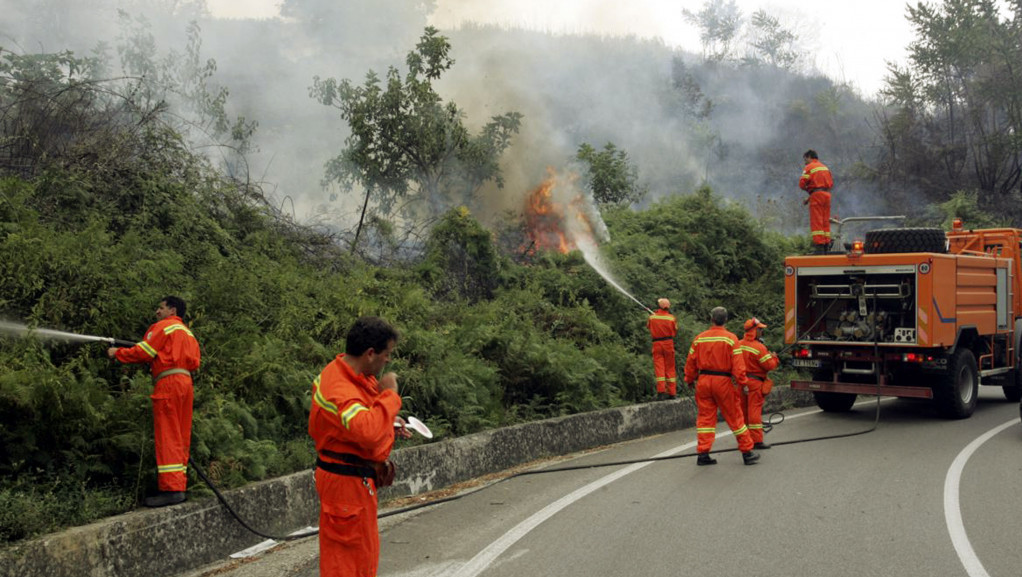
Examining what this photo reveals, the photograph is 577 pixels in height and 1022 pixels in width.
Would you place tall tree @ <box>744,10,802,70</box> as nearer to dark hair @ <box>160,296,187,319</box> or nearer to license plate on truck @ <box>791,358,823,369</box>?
license plate on truck @ <box>791,358,823,369</box>

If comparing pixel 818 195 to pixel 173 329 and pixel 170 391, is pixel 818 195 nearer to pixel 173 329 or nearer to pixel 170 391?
pixel 173 329

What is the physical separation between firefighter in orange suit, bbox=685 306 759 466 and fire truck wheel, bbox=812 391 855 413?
15.9 ft

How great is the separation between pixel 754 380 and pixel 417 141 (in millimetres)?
8163

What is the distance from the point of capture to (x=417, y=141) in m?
16.2

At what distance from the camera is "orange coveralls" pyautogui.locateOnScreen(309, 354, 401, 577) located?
4.20 metres

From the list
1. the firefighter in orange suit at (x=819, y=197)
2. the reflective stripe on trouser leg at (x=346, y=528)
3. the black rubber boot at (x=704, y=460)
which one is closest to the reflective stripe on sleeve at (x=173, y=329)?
the reflective stripe on trouser leg at (x=346, y=528)

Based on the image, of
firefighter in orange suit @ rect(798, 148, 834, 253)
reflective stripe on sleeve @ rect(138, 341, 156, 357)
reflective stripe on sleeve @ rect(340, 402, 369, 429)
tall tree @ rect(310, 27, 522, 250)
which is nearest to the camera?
reflective stripe on sleeve @ rect(340, 402, 369, 429)

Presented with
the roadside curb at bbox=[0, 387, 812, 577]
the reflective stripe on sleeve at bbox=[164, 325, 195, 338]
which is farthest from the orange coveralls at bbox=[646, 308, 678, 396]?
the reflective stripe on sleeve at bbox=[164, 325, 195, 338]

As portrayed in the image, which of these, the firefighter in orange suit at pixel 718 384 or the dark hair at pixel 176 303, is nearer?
the dark hair at pixel 176 303

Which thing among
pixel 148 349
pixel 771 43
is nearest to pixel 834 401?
pixel 148 349

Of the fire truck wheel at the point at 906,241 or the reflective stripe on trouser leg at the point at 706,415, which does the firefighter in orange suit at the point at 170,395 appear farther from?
the fire truck wheel at the point at 906,241

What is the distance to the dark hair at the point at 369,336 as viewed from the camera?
429cm

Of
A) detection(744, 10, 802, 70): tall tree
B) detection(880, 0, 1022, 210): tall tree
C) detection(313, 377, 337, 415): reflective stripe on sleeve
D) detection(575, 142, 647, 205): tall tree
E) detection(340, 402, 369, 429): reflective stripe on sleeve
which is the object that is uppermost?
detection(744, 10, 802, 70): tall tree

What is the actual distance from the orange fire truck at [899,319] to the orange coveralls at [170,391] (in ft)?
31.5
